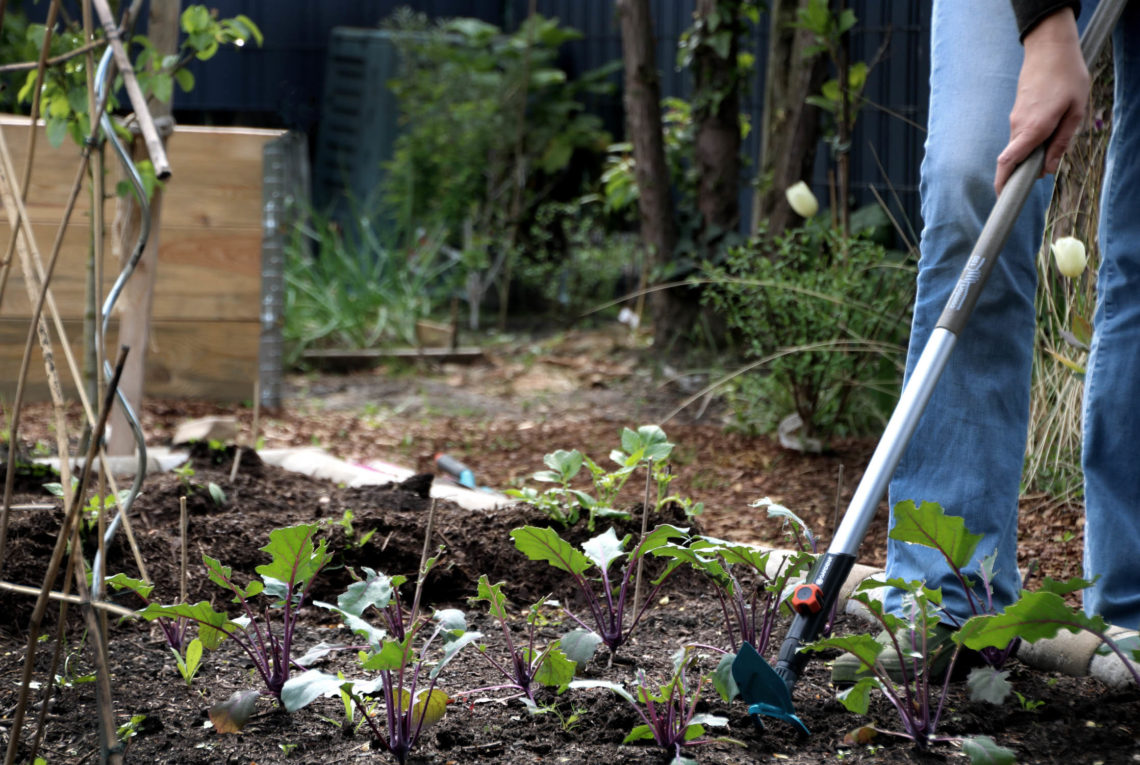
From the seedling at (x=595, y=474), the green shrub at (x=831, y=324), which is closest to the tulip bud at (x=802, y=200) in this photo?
the green shrub at (x=831, y=324)

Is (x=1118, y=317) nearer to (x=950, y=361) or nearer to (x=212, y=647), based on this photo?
(x=950, y=361)

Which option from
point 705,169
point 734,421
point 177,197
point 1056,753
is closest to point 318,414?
point 177,197

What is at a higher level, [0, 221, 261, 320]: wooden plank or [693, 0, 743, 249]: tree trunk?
[693, 0, 743, 249]: tree trunk

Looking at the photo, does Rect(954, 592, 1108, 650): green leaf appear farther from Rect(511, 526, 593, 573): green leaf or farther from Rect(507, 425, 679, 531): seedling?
Rect(507, 425, 679, 531): seedling

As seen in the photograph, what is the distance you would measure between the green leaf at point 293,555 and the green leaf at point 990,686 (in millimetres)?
750

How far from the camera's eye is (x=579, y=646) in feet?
4.04

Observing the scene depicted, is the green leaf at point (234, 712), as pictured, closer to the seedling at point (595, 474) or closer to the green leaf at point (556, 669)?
the green leaf at point (556, 669)

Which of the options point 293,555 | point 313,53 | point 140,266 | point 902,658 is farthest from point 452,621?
point 313,53

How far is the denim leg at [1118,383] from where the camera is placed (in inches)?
59.6

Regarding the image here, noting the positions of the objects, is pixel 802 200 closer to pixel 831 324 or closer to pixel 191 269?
pixel 831 324

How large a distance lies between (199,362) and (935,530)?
3144 millimetres

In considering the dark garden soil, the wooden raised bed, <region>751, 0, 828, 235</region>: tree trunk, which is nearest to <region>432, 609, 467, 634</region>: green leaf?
the dark garden soil

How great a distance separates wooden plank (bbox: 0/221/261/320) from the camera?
368cm

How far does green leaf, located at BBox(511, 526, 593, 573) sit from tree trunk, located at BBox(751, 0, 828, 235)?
2.86 metres
